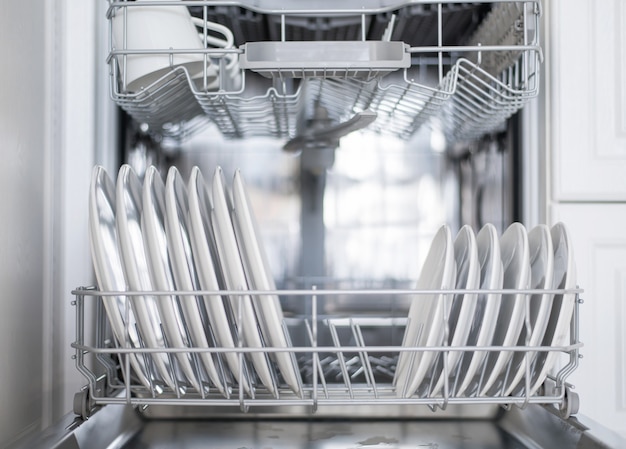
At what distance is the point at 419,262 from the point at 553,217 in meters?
A: 0.32

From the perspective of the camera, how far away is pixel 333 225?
1.07m

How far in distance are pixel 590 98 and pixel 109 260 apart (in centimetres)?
57

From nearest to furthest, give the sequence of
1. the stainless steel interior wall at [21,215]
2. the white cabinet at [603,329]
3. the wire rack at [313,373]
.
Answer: the wire rack at [313,373] < the stainless steel interior wall at [21,215] < the white cabinet at [603,329]

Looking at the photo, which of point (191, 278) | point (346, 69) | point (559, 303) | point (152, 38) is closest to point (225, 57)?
point (152, 38)

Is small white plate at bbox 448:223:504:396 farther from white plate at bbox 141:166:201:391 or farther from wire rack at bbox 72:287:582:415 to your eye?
white plate at bbox 141:166:201:391

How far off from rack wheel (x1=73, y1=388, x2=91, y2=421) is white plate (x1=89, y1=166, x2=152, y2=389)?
0.05 m

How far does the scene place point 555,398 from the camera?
579 millimetres

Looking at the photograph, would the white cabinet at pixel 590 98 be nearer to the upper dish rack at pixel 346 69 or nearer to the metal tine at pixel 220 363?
the upper dish rack at pixel 346 69

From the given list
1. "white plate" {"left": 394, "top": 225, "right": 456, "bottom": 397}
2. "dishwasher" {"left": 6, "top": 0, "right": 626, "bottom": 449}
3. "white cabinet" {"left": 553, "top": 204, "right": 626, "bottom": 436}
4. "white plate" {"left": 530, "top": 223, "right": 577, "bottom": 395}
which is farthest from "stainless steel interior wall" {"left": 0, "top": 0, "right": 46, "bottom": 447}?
"white cabinet" {"left": 553, "top": 204, "right": 626, "bottom": 436}

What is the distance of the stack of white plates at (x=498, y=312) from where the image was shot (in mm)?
562

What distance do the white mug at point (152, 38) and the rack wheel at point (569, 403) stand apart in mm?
486

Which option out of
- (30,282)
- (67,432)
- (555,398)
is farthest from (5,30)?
(555,398)

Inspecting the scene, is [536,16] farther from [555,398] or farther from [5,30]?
[5,30]

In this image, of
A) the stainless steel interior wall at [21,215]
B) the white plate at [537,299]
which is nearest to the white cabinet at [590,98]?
the white plate at [537,299]
